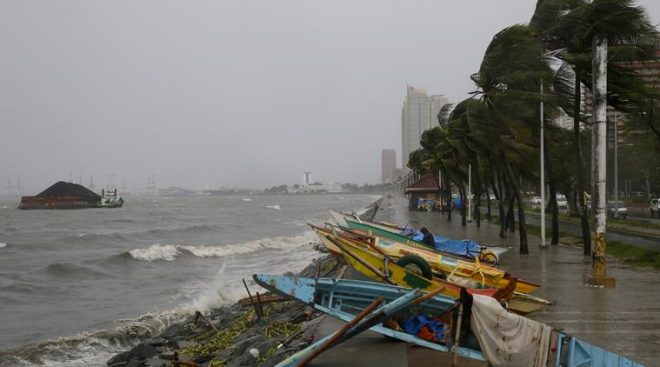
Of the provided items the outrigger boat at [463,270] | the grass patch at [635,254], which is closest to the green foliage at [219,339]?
the outrigger boat at [463,270]

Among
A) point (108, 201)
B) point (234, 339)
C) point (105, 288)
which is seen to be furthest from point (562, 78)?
point (108, 201)

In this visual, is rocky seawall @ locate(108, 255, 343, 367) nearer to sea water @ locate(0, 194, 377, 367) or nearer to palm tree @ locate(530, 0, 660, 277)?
sea water @ locate(0, 194, 377, 367)

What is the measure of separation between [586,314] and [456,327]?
4.04m

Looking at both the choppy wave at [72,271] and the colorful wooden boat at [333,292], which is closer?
the colorful wooden boat at [333,292]

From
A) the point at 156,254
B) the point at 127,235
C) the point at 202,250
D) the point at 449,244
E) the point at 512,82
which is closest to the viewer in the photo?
the point at 449,244

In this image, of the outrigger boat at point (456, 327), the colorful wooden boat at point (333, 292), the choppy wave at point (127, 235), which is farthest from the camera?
the choppy wave at point (127, 235)

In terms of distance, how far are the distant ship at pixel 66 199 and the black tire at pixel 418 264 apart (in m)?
114

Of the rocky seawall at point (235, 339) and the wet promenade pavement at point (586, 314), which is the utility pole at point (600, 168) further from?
the rocky seawall at point (235, 339)

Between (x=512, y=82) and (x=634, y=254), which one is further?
(x=512, y=82)

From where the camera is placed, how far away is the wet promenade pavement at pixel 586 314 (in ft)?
26.6

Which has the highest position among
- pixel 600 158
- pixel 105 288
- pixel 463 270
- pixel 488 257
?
pixel 600 158

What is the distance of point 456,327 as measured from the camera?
7.71 metres

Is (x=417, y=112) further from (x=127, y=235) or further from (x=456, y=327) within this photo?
(x=456, y=327)

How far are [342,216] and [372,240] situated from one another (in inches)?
349
